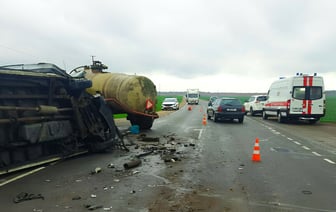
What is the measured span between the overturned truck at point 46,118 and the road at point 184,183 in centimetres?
44

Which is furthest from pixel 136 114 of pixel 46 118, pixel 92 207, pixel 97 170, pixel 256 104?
pixel 256 104

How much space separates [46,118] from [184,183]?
12.7 feet

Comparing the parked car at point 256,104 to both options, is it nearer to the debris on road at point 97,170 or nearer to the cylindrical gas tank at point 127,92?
the cylindrical gas tank at point 127,92

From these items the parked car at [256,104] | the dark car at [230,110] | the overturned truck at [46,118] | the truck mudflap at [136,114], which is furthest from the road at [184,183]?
the parked car at [256,104]

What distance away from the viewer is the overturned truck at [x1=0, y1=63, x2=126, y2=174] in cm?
745

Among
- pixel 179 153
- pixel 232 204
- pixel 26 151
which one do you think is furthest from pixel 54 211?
pixel 179 153

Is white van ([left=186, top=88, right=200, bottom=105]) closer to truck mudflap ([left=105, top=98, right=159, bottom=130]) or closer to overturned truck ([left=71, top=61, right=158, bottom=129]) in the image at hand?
truck mudflap ([left=105, top=98, right=159, bottom=130])

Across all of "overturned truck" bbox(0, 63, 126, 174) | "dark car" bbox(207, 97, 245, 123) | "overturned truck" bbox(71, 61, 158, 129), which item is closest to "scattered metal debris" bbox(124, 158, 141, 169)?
"overturned truck" bbox(0, 63, 126, 174)

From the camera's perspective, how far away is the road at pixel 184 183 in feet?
17.6

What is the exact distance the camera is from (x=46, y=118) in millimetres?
8352

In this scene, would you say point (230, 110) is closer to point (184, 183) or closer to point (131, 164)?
point (131, 164)

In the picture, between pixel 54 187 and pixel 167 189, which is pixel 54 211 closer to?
pixel 54 187

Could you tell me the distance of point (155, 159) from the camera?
939 centimetres

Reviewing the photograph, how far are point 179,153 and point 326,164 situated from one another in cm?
405
